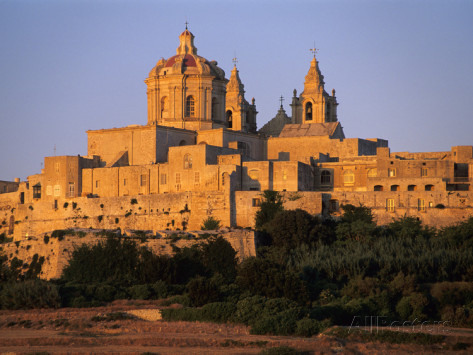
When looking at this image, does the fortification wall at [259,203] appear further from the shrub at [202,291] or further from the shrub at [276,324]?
the shrub at [276,324]

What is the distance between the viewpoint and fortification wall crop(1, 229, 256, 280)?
146 feet

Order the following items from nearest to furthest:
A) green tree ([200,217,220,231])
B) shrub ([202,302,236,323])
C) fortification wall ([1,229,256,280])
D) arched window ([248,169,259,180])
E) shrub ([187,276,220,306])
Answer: shrub ([202,302,236,323]) < shrub ([187,276,220,306]) < fortification wall ([1,229,256,280]) < green tree ([200,217,220,231]) < arched window ([248,169,259,180])

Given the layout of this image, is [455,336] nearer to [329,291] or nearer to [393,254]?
[329,291]

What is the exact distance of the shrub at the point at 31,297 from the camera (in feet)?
128

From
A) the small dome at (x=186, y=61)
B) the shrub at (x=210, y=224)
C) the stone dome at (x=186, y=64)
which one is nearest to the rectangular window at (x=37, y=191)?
the stone dome at (x=186, y=64)

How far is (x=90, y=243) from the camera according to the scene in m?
44.7

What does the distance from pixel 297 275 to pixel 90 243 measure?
32.8 ft

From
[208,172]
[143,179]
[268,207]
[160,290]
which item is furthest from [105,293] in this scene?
[143,179]

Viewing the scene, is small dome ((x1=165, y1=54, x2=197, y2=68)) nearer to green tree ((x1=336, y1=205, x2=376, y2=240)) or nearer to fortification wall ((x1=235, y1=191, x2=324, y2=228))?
fortification wall ((x1=235, y1=191, x2=324, y2=228))

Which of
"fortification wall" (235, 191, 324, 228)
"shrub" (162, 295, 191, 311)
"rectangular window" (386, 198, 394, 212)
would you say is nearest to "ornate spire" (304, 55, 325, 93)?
"fortification wall" (235, 191, 324, 228)

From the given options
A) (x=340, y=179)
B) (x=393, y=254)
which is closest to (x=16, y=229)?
(x=340, y=179)

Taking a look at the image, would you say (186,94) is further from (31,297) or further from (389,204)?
(31,297)

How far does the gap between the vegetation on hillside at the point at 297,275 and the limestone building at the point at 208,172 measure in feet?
5.76

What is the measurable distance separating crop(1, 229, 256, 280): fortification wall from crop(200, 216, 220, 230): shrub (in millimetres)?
2971
